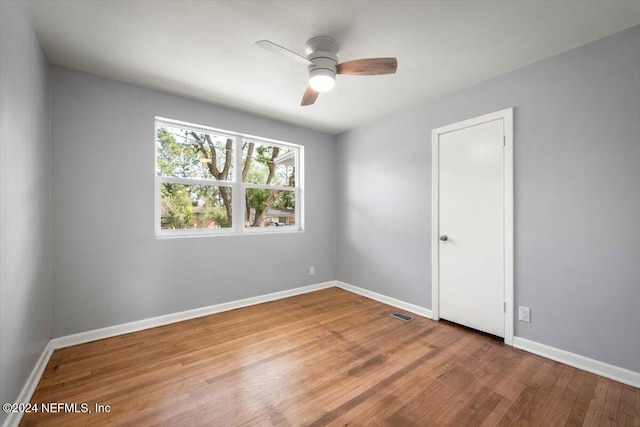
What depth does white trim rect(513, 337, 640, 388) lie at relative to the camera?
190 cm

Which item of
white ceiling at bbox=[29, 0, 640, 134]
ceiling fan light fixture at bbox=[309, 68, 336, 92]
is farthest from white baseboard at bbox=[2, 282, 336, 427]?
ceiling fan light fixture at bbox=[309, 68, 336, 92]

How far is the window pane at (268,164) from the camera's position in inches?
145

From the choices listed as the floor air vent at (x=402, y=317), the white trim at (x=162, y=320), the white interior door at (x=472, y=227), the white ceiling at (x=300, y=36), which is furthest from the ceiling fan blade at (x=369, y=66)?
the white trim at (x=162, y=320)

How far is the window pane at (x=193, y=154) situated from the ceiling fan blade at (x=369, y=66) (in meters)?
1.98

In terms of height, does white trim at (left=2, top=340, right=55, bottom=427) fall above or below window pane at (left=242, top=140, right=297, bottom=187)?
below

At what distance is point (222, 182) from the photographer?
3.41m

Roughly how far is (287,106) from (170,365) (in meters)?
2.90

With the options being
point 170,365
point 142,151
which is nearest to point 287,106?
point 142,151

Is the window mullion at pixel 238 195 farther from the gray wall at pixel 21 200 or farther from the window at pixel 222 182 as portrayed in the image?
the gray wall at pixel 21 200

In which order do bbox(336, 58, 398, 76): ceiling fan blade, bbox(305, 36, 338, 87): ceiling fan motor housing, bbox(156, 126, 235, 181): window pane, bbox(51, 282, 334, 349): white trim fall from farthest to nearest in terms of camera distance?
1. bbox(156, 126, 235, 181): window pane
2. bbox(51, 282, 334, 349): white trim
3. bbox(305, 36, 338, 87): ceiling fan motor housing
4. bbox(336, 58, 398, 76): ceiling fan blade

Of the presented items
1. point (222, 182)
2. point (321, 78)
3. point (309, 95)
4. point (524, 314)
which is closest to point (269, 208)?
point (222, 182)

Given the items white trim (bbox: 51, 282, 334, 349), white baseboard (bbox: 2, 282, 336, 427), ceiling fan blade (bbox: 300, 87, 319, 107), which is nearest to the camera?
white baseboard (bbox: 2, 282, 336, 427)

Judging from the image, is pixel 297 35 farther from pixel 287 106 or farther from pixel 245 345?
pixel 245 345

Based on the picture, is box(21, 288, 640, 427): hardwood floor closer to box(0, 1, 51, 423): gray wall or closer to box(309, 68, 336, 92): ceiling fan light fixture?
box(0, 1, 51, 423): gray wall
